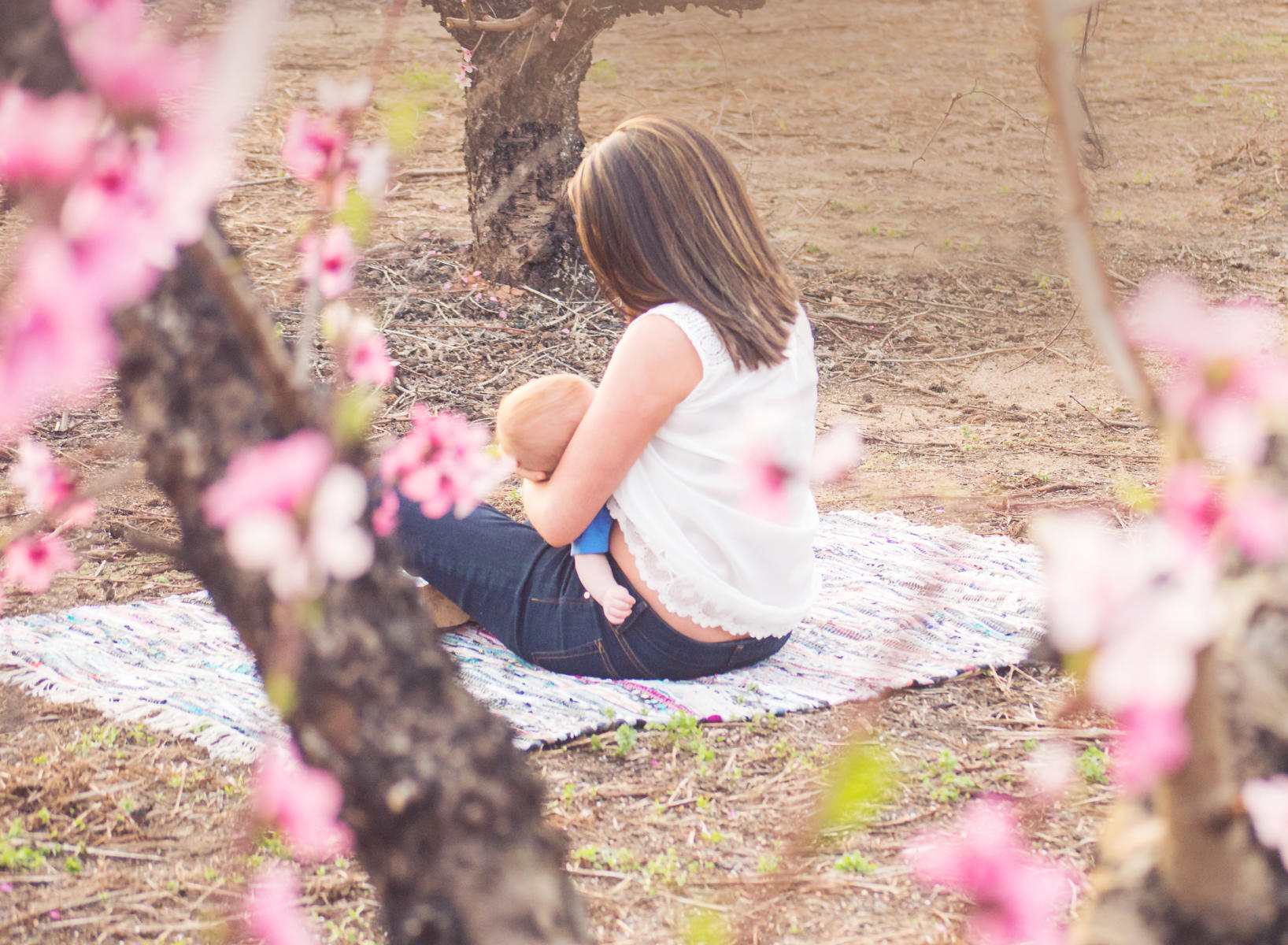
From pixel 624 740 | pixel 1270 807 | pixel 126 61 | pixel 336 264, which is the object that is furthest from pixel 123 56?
pixel 624 740

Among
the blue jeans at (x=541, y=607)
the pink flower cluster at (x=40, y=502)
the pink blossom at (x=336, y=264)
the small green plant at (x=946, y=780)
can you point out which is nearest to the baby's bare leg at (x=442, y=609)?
the blue jeans at (x=541, y=607)

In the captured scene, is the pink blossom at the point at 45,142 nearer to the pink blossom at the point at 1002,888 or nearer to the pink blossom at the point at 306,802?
the pink blossom at the point at 306,802

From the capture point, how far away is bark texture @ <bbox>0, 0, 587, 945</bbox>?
70cm

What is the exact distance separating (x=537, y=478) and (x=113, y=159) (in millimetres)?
1481

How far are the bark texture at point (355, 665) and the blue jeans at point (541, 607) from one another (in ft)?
4.31

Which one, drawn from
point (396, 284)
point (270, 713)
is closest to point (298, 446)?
point (270, 713)

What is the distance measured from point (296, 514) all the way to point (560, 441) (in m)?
1.41

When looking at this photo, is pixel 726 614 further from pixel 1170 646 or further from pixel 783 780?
pixel 1170 646

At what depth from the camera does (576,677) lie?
2.19 m

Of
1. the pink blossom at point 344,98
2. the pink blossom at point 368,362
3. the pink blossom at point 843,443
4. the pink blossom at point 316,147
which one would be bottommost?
the pink blossom at point 843,443

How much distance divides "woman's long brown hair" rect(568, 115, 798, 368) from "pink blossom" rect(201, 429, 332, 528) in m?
1.26

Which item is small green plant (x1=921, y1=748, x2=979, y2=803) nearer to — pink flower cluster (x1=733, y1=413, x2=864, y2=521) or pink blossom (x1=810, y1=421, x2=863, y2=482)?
pink flower cluster (x1=733, y1=413, x2=864, y2=521)

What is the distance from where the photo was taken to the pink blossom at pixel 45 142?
629mm

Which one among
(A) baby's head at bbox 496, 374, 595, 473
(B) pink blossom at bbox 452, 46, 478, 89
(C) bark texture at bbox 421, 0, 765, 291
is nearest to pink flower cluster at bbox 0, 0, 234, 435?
(A) baby's head at bbox 496, 374, 595, 473
